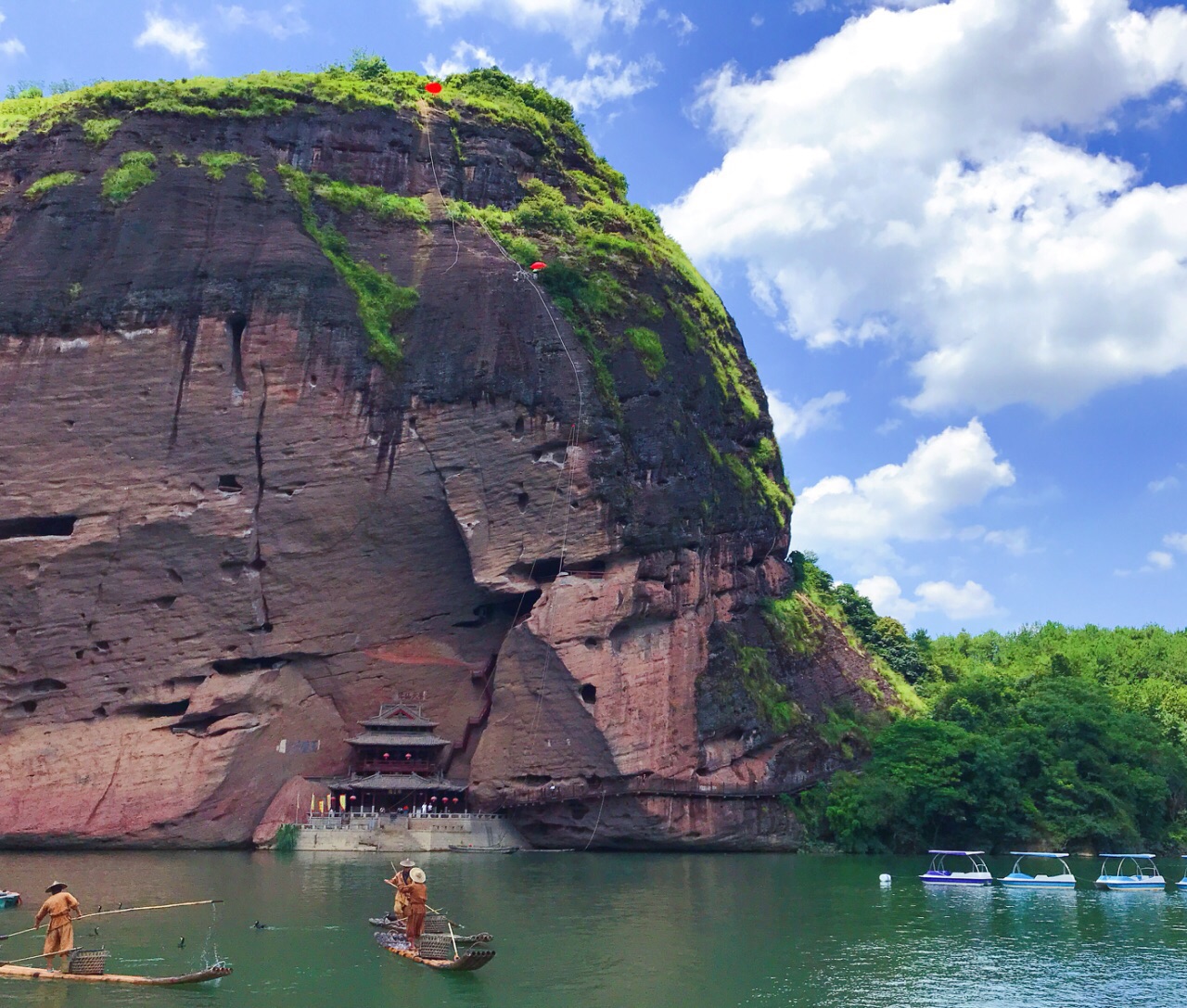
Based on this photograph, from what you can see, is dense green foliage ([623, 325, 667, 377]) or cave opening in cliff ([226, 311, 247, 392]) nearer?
cave opening in cliff ([226, 311, 247, 392])

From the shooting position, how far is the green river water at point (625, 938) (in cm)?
2053

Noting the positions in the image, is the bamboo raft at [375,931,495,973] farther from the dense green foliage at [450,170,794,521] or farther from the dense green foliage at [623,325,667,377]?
the dense green foliage at [623,325,667,377]

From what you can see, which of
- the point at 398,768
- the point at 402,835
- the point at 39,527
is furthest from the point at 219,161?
the point at 402,835

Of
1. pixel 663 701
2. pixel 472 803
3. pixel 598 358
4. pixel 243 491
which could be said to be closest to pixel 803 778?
pixel 663 701

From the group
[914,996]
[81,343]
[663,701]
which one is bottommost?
[914,996]

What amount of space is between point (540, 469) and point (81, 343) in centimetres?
1723

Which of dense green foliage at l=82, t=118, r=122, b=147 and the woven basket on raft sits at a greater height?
dense green foliage at l=82, t=118, r=122, b=147

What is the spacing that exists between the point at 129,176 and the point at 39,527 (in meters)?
14.0

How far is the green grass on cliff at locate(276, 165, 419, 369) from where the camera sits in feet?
154

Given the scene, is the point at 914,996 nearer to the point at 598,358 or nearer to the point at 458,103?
the point at 598,358

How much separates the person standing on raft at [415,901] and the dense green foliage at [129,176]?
33.3 metres

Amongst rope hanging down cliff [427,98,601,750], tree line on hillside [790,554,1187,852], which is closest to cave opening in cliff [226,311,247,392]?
rope hanging down cliff [427,98,601,750]

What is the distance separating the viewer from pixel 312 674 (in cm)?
4594

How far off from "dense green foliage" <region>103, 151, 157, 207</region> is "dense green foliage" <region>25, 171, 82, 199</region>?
48.7 inches
